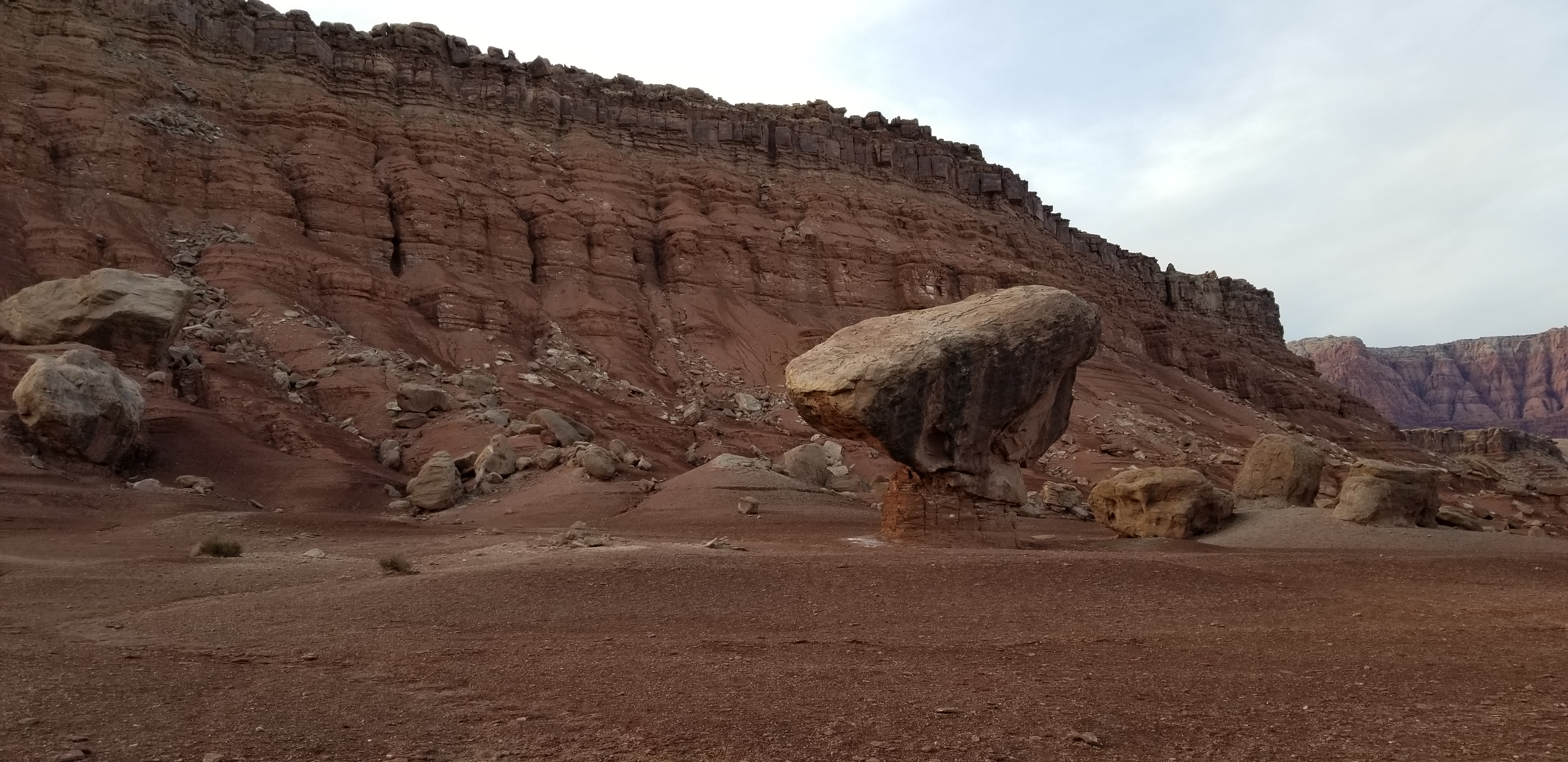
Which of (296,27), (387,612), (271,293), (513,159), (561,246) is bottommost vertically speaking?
(387,612)

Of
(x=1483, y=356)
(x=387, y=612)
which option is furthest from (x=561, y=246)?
(x=1483, y=356)

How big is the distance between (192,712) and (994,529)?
45.4 ft

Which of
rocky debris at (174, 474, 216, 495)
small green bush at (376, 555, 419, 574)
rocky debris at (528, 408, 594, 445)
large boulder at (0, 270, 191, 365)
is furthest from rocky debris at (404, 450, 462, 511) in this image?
small green bush at (376, 555, 419, 574)

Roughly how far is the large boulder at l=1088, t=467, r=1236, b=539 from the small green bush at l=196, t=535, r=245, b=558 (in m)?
16.5

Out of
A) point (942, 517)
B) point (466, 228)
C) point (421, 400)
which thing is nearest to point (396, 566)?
point (942, 517)

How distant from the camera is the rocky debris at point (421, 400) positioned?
28.8m

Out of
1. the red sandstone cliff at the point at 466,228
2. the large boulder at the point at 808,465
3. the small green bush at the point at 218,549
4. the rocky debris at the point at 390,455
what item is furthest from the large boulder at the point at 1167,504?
the rocky debris at the point at 390,455

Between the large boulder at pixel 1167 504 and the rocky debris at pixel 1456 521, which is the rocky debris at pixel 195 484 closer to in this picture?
the large boulder at pixel 1167 504

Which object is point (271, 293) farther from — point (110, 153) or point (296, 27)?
point (296, 27)

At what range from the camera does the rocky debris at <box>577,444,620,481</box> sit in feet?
77.4

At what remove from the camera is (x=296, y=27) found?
43.7 m

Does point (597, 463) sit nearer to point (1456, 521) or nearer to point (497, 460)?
point (497, 460)

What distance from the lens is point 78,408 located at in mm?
21016

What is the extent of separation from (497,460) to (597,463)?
9.35 ft
